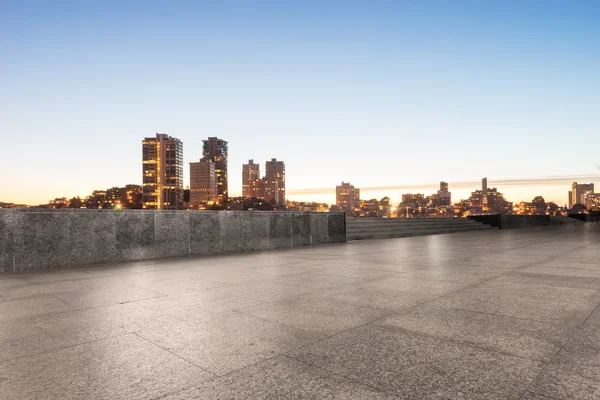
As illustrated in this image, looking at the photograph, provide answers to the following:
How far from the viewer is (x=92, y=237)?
10438 mm

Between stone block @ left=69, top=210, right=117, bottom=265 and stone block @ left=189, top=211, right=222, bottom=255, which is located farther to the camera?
stone block @ left=189, top=211, right=222, bottom=255

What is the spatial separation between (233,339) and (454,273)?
18.8 feet

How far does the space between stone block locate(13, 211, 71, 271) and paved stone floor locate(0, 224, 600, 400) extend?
2.16 meters

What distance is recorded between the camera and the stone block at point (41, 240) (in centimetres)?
938

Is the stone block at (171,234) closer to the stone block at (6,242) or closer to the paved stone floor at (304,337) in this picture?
the stone block at (6,242)

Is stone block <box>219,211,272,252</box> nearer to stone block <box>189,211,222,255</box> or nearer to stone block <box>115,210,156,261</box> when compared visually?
stone block <box>189,211,222,255</box>

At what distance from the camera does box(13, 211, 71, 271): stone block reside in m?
9.38

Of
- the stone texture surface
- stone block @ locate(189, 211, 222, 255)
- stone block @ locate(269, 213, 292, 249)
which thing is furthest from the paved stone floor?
stone block @ locate(269, 213, 292, 249)

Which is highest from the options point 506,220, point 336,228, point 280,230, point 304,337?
point 280,230

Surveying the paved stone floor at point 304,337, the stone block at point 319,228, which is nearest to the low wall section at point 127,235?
the stone block at point 319,228

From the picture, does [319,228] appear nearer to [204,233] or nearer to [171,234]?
[204,233]

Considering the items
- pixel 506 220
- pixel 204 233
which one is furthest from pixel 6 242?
pixel 506 220

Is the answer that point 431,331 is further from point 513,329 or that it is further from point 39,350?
point 39,350

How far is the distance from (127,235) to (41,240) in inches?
82.4
